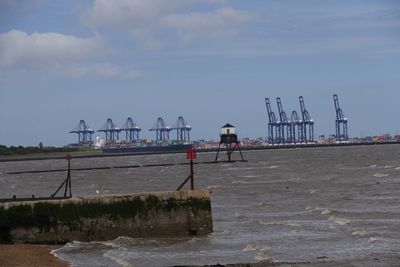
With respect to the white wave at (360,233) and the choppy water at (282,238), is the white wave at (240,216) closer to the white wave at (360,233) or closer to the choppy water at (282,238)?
the choppy water at (282,238)

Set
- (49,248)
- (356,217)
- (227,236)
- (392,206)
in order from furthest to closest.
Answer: (392,206)
(356,217)
(227,236)
(49,248)

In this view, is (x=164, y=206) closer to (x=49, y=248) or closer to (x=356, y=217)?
(x=49, y=248)

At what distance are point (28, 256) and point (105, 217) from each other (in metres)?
3.59

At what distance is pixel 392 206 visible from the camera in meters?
36.4

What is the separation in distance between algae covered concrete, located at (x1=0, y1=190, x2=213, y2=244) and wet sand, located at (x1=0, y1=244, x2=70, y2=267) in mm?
692

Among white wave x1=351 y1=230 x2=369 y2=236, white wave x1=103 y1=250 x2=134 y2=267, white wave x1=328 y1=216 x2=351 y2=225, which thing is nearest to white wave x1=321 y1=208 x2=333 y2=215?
white wave x1=328 y1=216 x2=351 y2=225

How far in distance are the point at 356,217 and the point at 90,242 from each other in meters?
12.1

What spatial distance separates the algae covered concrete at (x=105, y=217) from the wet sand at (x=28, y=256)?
69 centimetres

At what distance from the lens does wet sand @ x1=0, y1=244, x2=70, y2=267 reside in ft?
65.4

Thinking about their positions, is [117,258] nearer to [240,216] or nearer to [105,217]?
[105,217]

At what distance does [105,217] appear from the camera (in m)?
24.3

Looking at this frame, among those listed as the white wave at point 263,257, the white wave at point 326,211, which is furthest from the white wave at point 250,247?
the white wave at point 326,211

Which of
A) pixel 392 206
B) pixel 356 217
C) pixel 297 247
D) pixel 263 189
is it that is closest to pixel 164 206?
pixel 297 247

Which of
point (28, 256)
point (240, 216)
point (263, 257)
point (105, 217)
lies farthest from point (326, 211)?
point (28, 256)
